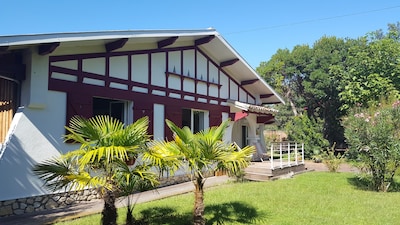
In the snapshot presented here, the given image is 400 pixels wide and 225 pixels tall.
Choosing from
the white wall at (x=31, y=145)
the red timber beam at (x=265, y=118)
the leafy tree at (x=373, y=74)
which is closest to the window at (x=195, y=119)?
the red timber beam at (x=265, y=118)

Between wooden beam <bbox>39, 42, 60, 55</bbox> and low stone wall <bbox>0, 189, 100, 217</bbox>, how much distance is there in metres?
3.75

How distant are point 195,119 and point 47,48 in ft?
24.9

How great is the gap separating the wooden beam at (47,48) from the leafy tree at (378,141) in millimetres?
9505

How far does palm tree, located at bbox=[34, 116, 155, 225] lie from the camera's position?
17.6 ft

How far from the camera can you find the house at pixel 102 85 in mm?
8191

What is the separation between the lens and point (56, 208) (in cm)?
868

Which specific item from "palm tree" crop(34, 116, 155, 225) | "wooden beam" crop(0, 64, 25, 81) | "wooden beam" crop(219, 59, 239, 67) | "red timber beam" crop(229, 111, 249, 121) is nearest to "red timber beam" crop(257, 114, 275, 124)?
"red timber beam" crop(229, 111, 249, 121)

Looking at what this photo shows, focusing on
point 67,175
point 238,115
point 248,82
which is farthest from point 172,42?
point 67,175

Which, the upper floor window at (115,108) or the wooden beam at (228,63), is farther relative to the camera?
the wooden beam at (228,63)

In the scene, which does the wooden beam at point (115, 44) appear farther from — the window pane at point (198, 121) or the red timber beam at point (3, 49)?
the window pane at point (198, 121)

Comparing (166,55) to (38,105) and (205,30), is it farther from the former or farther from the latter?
(38,105)

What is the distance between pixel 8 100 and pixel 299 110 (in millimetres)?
24638

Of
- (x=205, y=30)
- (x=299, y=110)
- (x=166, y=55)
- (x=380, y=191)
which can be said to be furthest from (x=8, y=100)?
(x=299, y=110)

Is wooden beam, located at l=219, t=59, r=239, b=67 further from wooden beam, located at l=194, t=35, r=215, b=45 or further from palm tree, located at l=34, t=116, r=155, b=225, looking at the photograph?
palm tree, located at l=34, t=116, r=155, b=225
